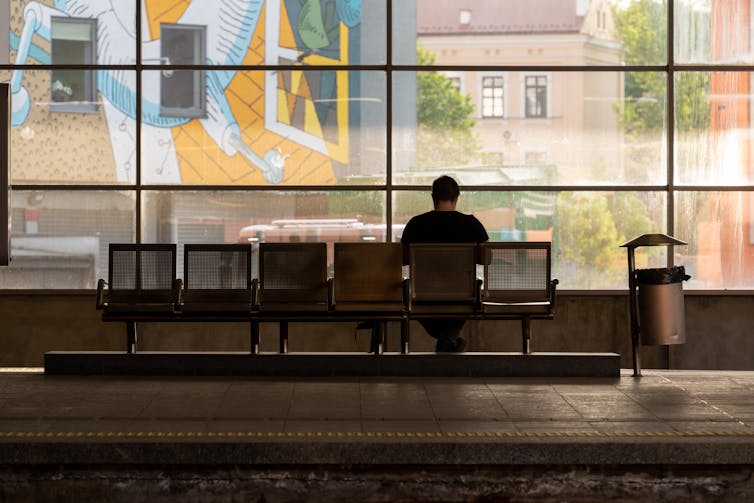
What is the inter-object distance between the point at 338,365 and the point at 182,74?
5703 millimetres

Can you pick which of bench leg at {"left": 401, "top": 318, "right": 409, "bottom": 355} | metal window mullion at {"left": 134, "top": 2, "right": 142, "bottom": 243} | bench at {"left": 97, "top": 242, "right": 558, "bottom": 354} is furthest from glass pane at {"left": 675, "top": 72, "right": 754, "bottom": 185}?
metal window mullion at {"left": 134, "top": 2, "right": 142, "bottom": 243}

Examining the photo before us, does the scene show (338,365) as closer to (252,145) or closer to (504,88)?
(252,145)

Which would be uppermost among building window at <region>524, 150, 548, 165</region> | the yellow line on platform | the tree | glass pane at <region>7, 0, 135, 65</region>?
glass pane at <region>7, 0, 135, 65</region>

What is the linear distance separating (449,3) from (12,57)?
206 inches

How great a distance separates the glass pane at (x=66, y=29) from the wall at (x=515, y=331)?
286 centimetres

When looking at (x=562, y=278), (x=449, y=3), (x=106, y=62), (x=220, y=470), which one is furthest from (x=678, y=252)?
(x=220, y=470)

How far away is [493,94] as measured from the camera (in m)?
15.6

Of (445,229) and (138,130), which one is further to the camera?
(138,130)

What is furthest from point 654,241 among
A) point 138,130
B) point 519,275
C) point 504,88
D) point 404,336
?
point 138,130

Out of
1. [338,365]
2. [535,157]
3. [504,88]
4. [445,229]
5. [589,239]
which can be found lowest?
[338,365]

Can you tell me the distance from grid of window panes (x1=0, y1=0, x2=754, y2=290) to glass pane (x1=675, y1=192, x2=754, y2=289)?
0.02 m

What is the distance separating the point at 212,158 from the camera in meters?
15.5

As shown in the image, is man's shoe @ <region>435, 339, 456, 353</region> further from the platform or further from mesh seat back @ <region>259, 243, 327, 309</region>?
the platform

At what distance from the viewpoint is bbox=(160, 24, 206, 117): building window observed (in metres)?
15.4
